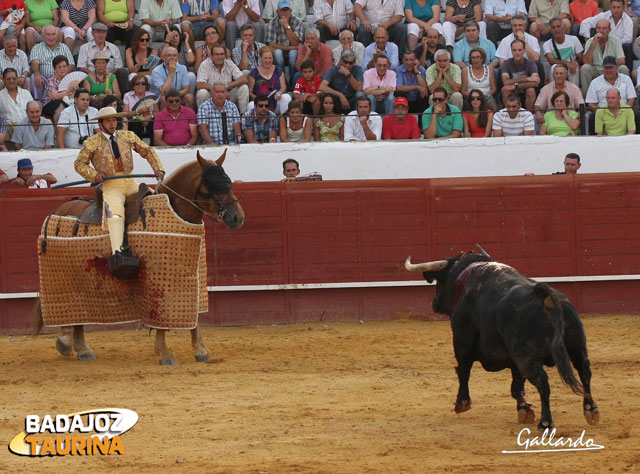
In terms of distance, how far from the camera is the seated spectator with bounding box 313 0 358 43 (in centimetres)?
1412

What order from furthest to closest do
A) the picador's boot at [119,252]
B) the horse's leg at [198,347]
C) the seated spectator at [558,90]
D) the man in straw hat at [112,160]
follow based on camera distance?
the seated spectator at [558,90]
the horse's leg at [198,347]
the man in straw hat at [112,160]
the picador's boot at [119,252]

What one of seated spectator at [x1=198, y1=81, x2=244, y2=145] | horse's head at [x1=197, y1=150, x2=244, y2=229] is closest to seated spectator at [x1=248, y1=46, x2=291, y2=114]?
seated spectator at [x1=198, y1=81, x2=244, y2=145]

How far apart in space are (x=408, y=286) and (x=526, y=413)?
574 centimetres

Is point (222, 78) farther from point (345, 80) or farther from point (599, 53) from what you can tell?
point (599, 53)

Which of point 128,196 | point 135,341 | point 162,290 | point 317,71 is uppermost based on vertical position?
point 317,71

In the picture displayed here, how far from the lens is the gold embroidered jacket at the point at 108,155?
9281mm

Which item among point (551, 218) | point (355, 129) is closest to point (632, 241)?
point (551, 218)

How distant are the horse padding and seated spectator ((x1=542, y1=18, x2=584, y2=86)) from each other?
6028 millimetres

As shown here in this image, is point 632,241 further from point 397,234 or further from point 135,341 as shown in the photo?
point 135,341

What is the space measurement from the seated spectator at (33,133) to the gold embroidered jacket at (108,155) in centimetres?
341

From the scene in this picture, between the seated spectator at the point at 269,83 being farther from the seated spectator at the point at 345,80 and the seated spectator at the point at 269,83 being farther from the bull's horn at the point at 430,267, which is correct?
the bull's horn at the point at 430,267

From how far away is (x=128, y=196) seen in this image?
9.38m

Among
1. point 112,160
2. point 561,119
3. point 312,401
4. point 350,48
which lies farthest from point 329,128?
point 312,401

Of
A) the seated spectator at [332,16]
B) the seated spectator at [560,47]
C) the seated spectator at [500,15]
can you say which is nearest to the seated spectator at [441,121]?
the seated spectator at [560,47]
